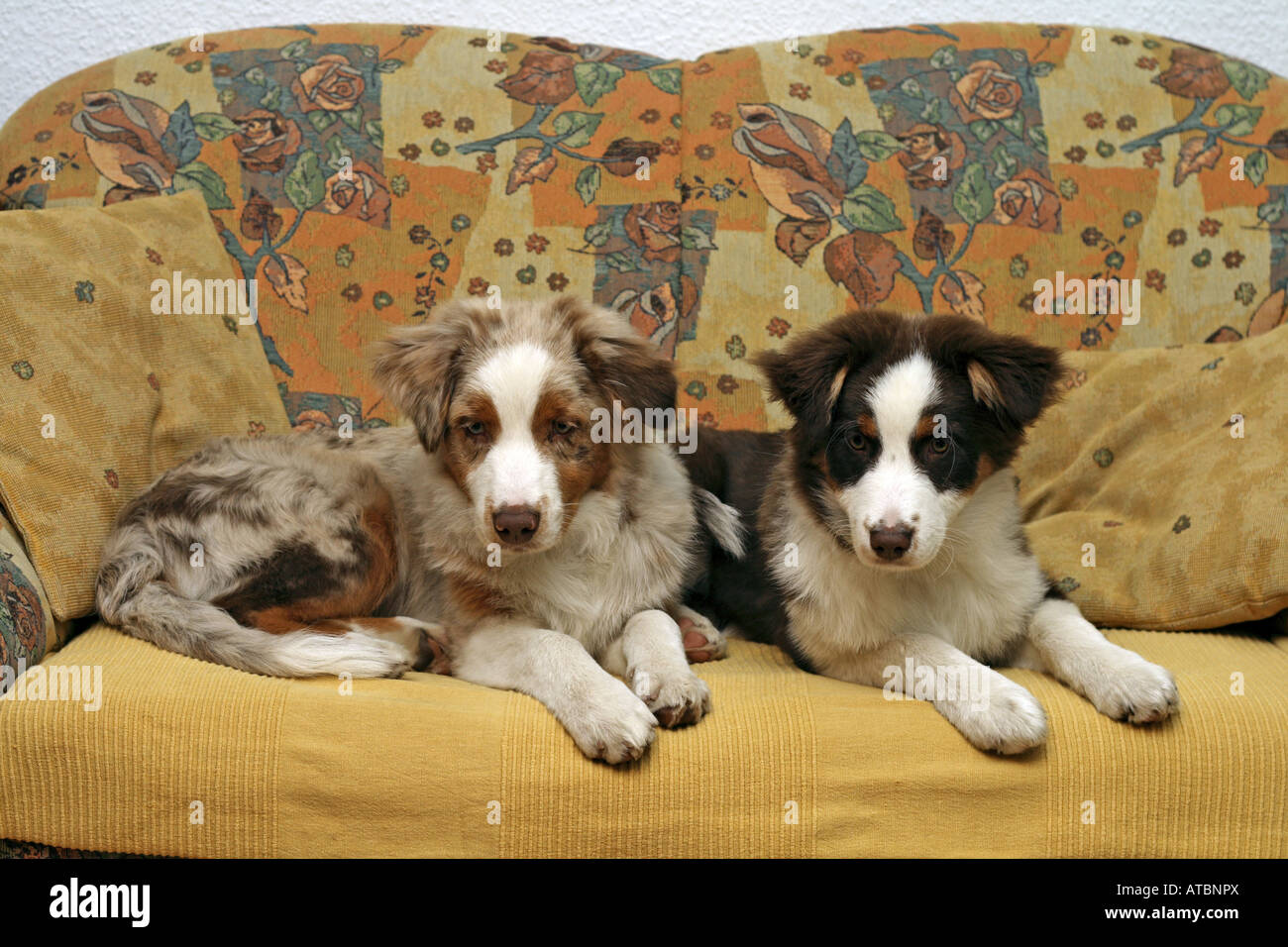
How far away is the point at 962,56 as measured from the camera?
145 inches

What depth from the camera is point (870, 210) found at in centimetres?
353

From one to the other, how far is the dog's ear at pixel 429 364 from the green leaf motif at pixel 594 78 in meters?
1.26

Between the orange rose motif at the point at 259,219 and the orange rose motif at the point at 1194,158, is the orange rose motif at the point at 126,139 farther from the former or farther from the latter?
the orange rose motif at the point at 1194,158

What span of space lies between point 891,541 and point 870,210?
1677 mm

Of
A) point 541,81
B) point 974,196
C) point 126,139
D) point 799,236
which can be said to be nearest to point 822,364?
point 799,236

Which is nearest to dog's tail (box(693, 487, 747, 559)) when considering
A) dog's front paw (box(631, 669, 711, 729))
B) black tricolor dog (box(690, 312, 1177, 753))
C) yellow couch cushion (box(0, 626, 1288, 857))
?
black tricolor dog (box(690, 312, 1177, 753))

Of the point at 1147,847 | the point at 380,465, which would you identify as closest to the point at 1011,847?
the point at 1147,847

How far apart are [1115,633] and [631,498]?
48.6 inches

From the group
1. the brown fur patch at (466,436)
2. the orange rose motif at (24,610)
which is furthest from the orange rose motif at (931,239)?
the orange rose motif at (24,610)

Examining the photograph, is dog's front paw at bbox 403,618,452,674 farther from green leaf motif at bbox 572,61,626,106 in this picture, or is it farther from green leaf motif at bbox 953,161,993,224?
green leaf motif at bbox 953,161,993,224

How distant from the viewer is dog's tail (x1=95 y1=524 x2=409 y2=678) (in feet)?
7.67

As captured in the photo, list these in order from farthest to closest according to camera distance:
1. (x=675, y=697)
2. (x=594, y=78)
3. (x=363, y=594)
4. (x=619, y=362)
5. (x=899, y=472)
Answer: (x=594, y=78)
(x=363, y=594)
(x=619, y=362)
(x=899, y=472)
(x=675, y=697)

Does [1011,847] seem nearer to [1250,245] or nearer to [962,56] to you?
[1250,245]

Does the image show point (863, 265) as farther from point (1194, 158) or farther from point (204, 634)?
point (204, 634)
